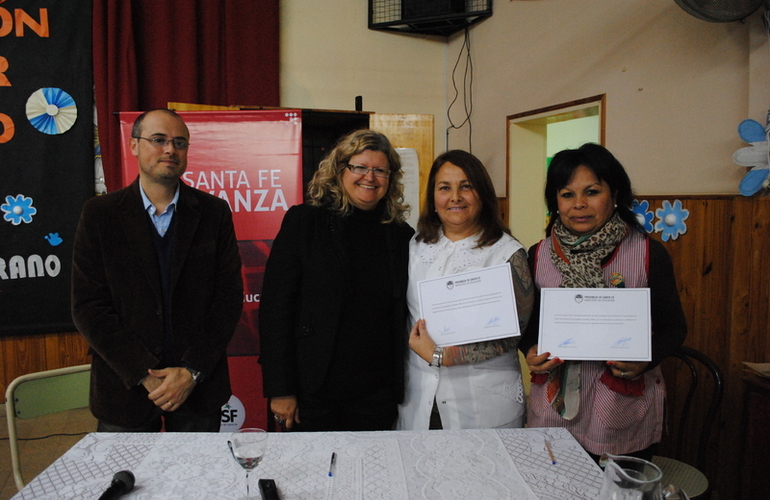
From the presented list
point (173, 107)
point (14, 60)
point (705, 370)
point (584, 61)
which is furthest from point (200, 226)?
point (14, 60)

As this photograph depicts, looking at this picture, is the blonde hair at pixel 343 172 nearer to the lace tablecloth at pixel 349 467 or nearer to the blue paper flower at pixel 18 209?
the lace tablecloth at pixel 349 467

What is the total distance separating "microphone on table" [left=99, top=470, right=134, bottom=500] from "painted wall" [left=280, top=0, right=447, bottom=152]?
12.9 feet

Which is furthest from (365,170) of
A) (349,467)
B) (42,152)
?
(42,152)

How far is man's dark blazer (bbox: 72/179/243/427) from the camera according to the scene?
1.63m

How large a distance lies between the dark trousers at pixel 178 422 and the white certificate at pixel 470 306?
878 millimetres

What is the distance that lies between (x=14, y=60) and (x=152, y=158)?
289 cm

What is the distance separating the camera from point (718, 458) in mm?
2375

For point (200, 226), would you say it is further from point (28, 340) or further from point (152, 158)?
point (28, 340)

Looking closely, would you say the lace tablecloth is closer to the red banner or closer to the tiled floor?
the red banner

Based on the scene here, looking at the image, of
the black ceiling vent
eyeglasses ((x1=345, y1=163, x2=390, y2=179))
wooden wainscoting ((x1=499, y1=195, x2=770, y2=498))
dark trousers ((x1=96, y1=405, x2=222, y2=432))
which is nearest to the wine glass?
dark trousers ((x1=96, y1=405, x2=222, y2=432))

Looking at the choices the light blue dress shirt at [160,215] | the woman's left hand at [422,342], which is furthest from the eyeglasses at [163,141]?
the woman's left hand at [422,342]

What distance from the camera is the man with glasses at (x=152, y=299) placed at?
1.64 m
